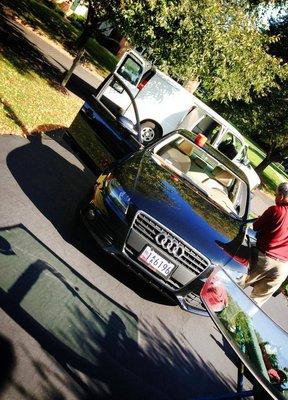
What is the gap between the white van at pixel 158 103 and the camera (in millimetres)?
10203

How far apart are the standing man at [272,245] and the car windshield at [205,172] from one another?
46 cm

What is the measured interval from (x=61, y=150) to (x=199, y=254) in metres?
3.88

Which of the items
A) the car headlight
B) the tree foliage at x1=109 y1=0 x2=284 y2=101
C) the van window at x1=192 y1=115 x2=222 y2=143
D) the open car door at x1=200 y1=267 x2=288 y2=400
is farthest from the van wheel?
the open car door at x1=200 y1=267 x2=288 y2=400

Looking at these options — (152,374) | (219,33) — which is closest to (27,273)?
(152,374)

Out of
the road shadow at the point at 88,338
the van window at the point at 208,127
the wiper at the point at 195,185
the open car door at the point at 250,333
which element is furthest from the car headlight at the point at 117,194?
the van window at the point at 208,127

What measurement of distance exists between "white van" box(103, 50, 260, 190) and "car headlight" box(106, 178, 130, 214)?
5831mm

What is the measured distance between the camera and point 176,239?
165 inches

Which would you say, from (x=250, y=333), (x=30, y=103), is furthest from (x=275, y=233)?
(x=30, y=103)

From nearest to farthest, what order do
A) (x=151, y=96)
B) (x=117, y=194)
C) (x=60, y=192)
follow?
(x=117, y=194) < (x=60, y=192) < (x=151, y=96)

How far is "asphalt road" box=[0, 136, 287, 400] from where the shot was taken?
10.1ft

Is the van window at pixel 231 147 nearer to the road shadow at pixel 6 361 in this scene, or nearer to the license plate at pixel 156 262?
the license plate at pixel 156 262

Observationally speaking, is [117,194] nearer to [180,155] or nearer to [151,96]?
[180,155]

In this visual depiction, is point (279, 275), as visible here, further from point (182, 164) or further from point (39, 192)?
point (39, 192)

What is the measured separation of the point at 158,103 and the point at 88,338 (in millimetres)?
8242
